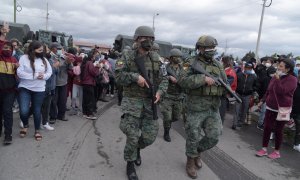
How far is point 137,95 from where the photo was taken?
448cm

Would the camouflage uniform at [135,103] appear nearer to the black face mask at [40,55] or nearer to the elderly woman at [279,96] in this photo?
the black face mask at [40,55]

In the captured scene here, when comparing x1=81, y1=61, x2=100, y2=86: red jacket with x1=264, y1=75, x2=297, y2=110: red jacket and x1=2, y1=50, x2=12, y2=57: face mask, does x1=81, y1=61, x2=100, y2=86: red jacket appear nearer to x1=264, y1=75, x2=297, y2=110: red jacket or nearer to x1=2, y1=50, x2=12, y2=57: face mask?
x1=2, y1=50, x2=12, y2=57: face mask

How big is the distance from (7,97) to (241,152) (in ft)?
14.8

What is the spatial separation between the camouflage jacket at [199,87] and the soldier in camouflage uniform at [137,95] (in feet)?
1.30

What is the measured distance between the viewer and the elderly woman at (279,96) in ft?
19.1

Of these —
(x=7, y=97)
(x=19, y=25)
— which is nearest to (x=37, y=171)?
(x=7, y=97)

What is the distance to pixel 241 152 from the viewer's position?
6.34m

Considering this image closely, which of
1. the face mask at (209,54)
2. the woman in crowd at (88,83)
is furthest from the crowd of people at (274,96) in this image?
the woman in crowd at (88,83)

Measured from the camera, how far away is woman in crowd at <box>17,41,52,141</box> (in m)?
5.66

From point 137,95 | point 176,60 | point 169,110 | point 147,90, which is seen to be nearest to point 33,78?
point 137,95

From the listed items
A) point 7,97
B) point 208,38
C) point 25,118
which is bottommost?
point 25,118

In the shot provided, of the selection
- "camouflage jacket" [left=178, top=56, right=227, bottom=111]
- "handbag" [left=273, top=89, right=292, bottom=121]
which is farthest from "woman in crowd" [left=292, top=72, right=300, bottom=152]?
"camouflage jacket" [left=178, top=56, right=227, bottom=111]

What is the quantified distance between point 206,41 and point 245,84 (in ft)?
13.1

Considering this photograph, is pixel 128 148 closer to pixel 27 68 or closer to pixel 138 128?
pixel 138 128
